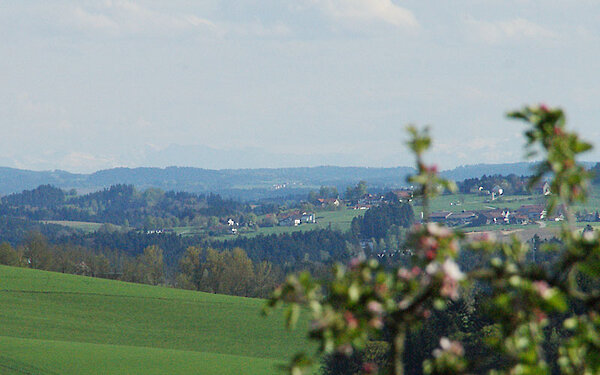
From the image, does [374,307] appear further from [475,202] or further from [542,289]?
[475,202]

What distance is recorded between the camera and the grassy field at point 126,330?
139 feet

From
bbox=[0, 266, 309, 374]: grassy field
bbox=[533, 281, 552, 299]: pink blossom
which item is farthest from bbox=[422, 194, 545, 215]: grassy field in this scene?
bbox=[533, 281, 552, 299]: pink blossom

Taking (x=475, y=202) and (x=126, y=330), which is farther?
(x=475, y=202)

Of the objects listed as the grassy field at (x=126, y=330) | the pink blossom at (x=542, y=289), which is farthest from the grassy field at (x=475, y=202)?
the pink blossom at (x=542, y=289)

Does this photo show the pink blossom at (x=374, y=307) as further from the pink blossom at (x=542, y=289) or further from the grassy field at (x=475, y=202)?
the grassy field at (x=475, y=202)

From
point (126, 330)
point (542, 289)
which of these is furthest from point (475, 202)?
point (542, 289)

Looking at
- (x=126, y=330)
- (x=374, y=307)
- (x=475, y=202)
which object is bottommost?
(x=126, y=330)

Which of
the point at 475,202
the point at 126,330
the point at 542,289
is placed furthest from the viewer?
the point at 475,202

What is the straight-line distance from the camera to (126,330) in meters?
57.2

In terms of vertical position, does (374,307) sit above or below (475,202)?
above

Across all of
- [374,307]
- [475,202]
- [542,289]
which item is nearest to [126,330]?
[374,307]

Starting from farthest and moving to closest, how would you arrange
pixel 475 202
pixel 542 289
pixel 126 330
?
pixel 475 202 < pixel 126 330 < pixel 542 289

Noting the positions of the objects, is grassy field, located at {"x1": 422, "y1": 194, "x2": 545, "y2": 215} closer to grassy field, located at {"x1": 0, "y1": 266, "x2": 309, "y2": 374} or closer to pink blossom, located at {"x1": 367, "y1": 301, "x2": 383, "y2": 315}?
grassy field, located at {"x1": 0, "y1": 266, "x2": 309, "y2": 374}

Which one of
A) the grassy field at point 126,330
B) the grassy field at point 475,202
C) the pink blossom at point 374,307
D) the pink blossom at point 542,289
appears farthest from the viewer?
the grassy field at point 475,202
